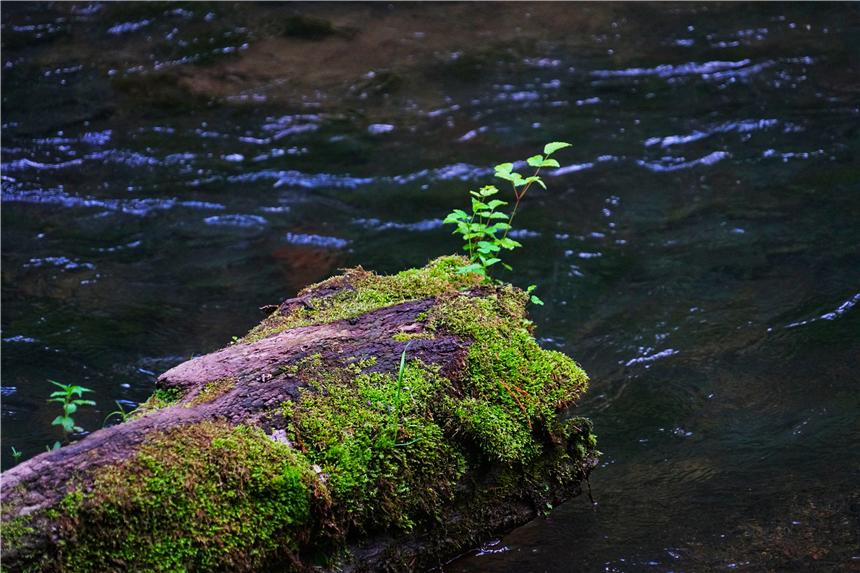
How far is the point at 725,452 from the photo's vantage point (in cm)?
402

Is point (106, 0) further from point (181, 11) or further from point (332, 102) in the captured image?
point (332, 102)

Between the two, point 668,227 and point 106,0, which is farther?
point 106,0

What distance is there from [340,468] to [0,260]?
501 centimetres

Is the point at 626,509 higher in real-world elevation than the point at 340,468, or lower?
lower

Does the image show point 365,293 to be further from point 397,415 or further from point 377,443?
point 377,443

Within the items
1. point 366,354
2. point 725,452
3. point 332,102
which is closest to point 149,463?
point 366,354

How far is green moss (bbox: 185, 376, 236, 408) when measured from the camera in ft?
9.20

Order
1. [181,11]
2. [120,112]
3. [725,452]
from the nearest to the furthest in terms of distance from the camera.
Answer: [725,452] → [120,112] → [181,11]

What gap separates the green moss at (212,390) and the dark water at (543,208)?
3.68 ft

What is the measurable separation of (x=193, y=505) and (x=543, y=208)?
5.06 m

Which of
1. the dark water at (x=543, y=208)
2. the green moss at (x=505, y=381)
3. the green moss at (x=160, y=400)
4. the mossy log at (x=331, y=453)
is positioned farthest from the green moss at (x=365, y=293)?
the dark water at (x=543, y=208)

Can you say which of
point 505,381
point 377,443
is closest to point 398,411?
point 377,443

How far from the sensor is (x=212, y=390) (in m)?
2.86

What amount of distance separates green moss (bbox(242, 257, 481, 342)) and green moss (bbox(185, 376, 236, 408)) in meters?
0.43
